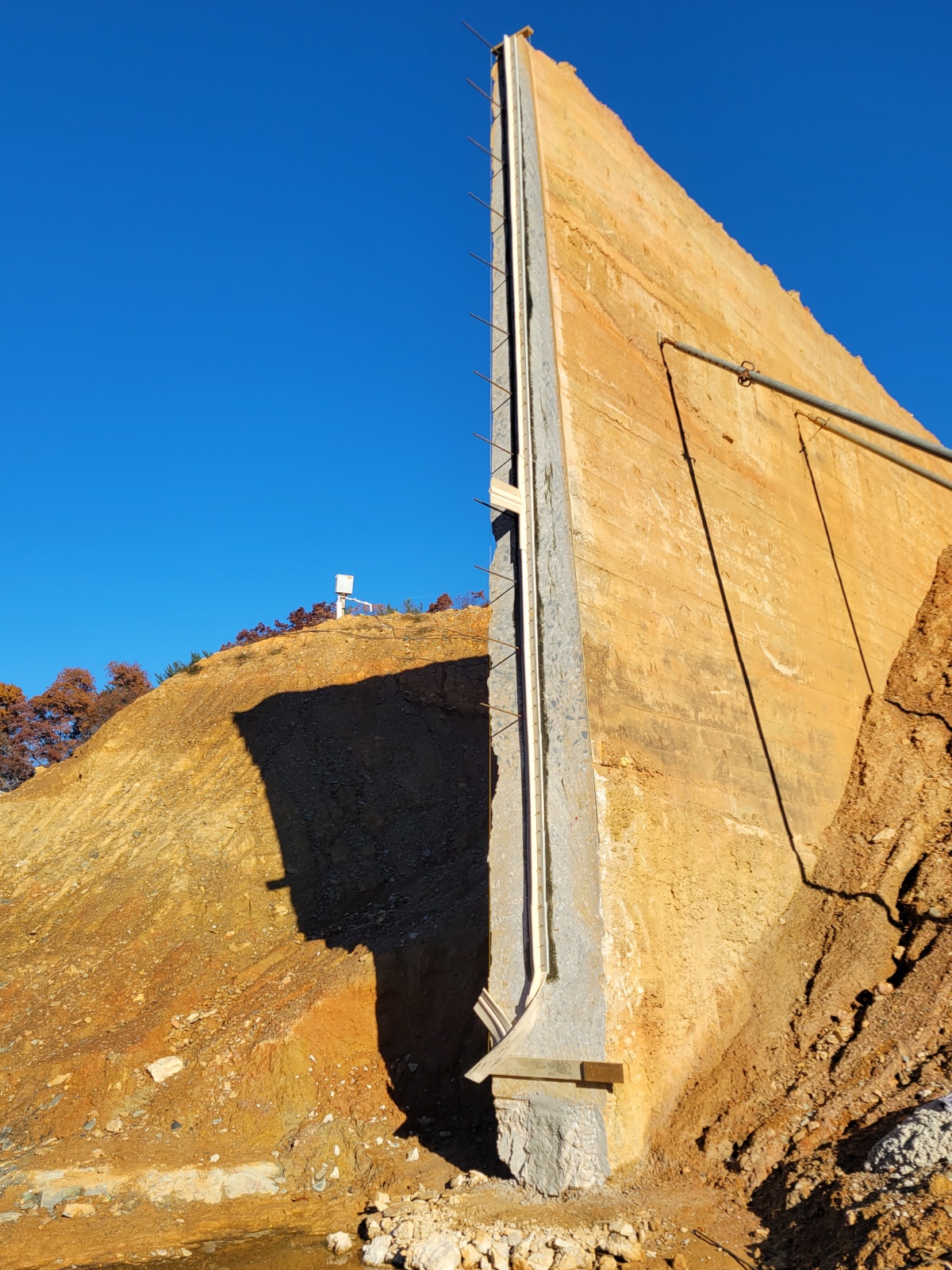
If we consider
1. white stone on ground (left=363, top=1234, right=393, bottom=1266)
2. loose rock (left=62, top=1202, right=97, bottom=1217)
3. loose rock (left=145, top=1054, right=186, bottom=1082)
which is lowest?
white stone on ground (left=363, top=1234, right=393, bottom=1266)

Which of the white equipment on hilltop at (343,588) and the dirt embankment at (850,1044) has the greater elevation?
the white equipment on hilltop at (343,588)

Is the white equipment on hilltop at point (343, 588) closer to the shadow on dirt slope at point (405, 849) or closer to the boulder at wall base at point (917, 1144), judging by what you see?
the shadow on dirt slope at point (405, 849)

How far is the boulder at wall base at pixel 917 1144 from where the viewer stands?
453 centimetres

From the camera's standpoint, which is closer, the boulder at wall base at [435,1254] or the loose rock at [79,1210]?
the boulder at wall base at [435,1254]

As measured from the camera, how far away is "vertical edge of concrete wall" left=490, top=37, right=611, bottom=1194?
562cm

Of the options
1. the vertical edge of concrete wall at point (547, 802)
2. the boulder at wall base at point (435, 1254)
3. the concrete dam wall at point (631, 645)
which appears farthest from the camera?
the concrete dam wall at point (631, 645)

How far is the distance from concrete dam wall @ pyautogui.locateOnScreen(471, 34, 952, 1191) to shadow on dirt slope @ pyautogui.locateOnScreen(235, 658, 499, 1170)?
1.48m

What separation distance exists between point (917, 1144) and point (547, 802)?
9.26 ft

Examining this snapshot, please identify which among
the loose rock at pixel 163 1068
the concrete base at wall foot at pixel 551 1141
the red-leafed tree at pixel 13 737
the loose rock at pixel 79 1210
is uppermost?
the red-leafed tree at pixel 13 737

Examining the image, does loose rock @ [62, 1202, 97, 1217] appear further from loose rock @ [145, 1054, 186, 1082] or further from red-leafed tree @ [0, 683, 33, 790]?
red-leafed tree @ [0, 683, 33, 790]

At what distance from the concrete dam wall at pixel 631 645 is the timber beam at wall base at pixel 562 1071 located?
0.02m

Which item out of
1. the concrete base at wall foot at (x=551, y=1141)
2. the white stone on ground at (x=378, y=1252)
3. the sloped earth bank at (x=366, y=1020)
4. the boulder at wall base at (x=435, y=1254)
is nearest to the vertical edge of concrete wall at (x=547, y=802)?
the concrete base at wall foot at (x=551, y=1141)

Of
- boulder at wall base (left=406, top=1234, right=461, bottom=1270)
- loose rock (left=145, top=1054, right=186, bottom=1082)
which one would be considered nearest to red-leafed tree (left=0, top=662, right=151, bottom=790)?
loose rock (left=145, top=1054, right=186, bottom=1082)

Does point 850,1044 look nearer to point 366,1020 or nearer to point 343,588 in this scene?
point 366,1020
